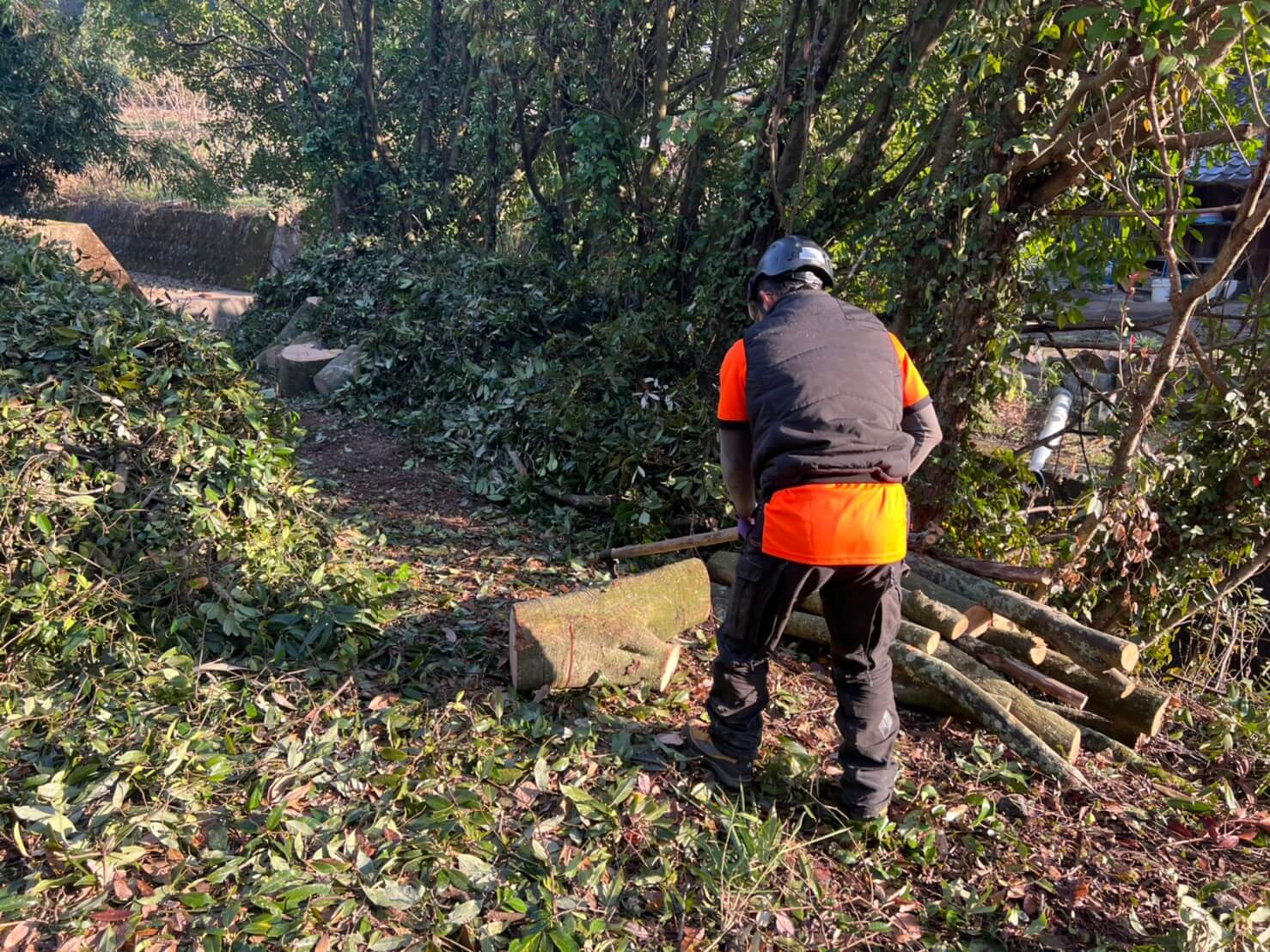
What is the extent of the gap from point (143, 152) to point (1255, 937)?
20.1m

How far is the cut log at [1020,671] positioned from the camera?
402cm

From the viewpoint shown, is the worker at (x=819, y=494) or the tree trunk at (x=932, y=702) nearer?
the worker at (x=819, y=494)

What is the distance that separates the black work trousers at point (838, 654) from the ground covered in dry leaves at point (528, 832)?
0.21 m

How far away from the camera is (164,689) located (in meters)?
3.32

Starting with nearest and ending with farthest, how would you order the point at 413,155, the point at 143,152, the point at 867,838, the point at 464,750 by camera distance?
the point at 867,838 → the point at 464,750 → the point at 413,155 → the point at 143,152

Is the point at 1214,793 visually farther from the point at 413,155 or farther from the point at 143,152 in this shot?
the point at 143,152

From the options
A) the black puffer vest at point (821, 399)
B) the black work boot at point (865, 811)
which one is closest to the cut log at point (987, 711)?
the black work boot at point (865, 811)

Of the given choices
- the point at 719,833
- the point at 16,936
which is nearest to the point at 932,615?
the point at 719,833

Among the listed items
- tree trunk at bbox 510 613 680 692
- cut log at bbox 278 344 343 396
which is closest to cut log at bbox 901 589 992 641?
tree trunk at bbox 510 613 680 692

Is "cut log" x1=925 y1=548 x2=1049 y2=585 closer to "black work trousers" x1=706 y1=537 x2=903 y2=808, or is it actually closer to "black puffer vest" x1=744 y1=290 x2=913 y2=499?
"black work trousers" x1=706 y1=537 x2=903 y2=808

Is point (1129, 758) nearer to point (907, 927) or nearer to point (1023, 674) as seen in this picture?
point (1023, 674)

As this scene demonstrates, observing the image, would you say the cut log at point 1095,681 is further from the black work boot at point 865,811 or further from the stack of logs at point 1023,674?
the black work boot at point 865,811

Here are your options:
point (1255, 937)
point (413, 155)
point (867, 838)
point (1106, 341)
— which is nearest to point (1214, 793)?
point (1255, 937)

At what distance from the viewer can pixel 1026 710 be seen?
12.3 ft
